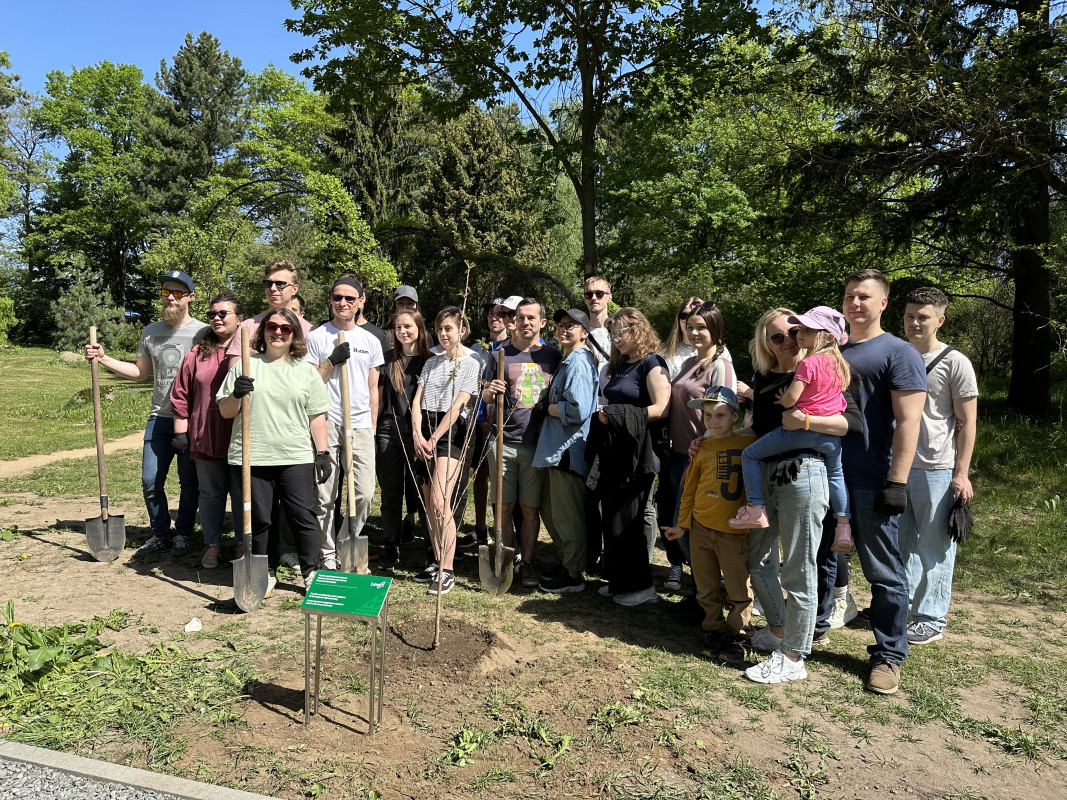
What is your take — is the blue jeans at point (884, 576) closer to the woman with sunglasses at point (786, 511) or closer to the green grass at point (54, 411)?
the woman with sunglasses at point (786, 511)

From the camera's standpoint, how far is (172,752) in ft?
10.1

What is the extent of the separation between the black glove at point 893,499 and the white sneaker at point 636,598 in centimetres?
179

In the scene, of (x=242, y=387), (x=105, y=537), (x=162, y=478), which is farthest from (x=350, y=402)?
(x=105, y=537)

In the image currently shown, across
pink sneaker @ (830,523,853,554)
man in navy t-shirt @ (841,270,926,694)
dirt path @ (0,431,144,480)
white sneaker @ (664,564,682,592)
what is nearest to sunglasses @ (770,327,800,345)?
man in navy t-shirt @ (841,270,926,694)

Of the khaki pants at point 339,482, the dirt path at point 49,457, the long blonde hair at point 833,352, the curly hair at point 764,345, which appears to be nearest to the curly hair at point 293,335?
the khaki pants at point 339,482

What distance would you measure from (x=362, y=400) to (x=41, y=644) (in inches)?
97.9

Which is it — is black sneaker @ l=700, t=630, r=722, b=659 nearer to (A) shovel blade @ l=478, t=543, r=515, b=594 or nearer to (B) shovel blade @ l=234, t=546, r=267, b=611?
(A) shovel blade @ l=478, t=543, r=515, b=594

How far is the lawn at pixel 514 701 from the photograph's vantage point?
3.03 meters

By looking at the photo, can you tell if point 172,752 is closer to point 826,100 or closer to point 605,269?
point 826,100

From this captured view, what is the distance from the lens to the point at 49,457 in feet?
34.9

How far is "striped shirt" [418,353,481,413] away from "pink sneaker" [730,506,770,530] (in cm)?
223

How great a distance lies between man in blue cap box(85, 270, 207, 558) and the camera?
19.1ft

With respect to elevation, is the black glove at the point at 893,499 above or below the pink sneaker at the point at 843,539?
above

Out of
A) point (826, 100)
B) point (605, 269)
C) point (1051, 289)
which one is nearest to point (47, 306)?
point (605, 269)
